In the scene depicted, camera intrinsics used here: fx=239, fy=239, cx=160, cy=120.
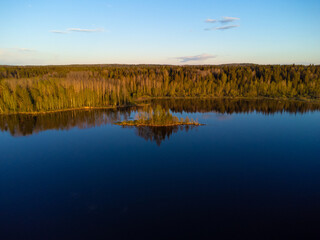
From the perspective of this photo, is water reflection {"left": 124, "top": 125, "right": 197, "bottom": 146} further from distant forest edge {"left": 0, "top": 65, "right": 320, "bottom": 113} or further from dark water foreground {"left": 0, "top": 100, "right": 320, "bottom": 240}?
distant forest edge {"left": 0, "top": 65, "right": 320, "bottom": 113}

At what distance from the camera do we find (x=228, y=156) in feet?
105

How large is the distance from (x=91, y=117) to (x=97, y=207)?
133ft

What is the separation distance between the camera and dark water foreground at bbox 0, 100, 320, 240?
60.3ft

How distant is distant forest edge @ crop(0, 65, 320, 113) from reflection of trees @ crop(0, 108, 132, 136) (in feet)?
20.2

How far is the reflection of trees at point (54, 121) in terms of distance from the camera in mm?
47906

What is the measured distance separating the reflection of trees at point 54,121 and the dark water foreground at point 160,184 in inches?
90.2

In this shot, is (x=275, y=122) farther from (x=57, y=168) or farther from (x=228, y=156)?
(x=57, y=168)

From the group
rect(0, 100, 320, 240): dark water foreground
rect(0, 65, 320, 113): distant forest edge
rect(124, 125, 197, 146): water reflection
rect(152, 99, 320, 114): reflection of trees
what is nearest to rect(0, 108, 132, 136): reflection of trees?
rect(0, 100, 320, 240): dark water foreground

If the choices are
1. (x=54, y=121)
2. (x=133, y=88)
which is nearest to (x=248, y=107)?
(x=133, y=88)

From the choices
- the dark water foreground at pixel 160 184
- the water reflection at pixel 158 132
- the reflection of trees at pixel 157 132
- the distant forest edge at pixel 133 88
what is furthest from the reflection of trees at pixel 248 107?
the dark water foreground at pixel 160 184

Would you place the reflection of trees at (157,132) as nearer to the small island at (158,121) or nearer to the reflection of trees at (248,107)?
the small island at (158,121)

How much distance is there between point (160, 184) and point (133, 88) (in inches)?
3242

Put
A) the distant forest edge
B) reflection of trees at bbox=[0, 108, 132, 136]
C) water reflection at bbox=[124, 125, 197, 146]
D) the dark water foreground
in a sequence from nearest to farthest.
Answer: the dark water foreground → water reflection at bbox=[124, 125, 197, 146] → reflection of trees at bbox=[0, 108, 132, 136] → the distant forest edge

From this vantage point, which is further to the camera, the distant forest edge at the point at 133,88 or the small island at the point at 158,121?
the distant forest edge at the point at 133,88
